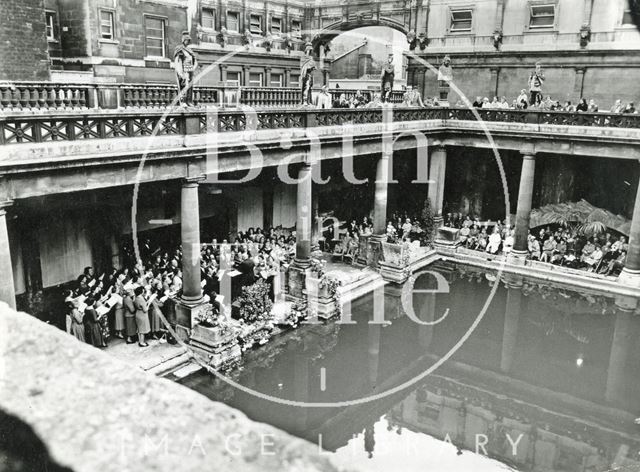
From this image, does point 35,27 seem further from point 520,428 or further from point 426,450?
point 520,428

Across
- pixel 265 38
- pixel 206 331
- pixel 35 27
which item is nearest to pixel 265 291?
pixel 206 331

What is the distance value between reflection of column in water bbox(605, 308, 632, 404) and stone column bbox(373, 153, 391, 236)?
359 inches

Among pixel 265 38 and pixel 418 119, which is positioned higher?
pixel 265 38

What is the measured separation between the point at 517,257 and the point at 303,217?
10.9 metres

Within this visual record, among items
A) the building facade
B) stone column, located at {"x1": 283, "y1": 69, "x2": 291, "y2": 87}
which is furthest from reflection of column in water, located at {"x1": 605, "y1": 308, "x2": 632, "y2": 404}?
stone column, located at {"x1": 283, "y1": 69, "x2": 291, "y2": 87}

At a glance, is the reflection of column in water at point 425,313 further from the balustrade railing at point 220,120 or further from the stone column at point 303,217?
the balustrade railing at point 220,120

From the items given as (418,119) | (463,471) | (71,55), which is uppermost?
(71,55)

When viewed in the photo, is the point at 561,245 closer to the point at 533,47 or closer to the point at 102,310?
the point at 533,47

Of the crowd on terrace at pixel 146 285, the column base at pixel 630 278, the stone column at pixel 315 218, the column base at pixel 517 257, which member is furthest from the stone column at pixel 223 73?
the column base at pixel 630 278

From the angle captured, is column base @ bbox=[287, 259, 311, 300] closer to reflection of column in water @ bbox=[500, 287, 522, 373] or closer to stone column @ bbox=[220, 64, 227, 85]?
reflection of column in water @ bbox=[500, 287, 522, 373]

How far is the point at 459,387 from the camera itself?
48.4ft

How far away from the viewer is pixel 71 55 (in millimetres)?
24141

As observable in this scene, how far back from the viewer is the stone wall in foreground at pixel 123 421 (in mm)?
2178

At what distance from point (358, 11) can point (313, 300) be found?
23.1 metres
